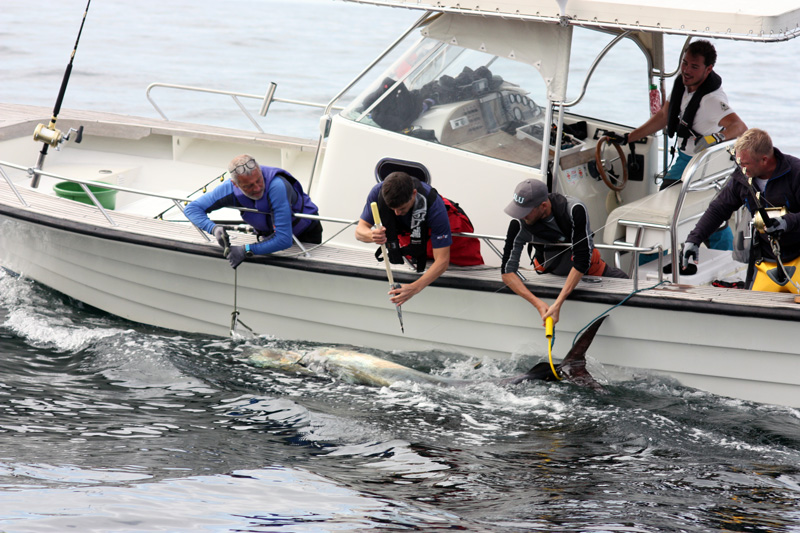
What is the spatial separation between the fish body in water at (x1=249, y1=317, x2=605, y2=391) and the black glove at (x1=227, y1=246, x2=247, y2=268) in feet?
2.59

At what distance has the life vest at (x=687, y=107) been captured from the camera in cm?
650

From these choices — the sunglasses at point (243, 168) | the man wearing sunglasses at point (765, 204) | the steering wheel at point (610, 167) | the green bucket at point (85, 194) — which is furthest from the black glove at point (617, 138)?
the green bucket at point (85, 194)

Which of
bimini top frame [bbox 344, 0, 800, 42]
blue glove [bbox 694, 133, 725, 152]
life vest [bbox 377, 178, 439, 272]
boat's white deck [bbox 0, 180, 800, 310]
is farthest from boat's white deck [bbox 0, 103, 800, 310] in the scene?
bimini top frame [bbox 344, 0, 800, 42]

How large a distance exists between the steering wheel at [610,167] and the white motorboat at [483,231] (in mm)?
27

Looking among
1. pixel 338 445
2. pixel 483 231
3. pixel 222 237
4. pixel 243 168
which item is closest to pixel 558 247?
pixel 483 231

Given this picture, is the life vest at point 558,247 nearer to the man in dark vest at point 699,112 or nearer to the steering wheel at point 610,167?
the steering wheel at point 610,167

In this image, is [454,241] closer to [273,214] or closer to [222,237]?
[273,214]

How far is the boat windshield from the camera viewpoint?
241 inches

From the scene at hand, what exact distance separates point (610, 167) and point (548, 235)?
62.8 inches

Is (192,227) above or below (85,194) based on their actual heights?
below

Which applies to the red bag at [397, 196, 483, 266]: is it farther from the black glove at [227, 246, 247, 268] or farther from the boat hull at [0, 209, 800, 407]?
the black glove at [227, 246, 247, 268]

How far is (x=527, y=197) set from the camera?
17.6ft

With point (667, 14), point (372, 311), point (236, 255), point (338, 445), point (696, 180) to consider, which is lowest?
point (338, 445)

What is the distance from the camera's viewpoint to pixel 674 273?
5.65 metres
